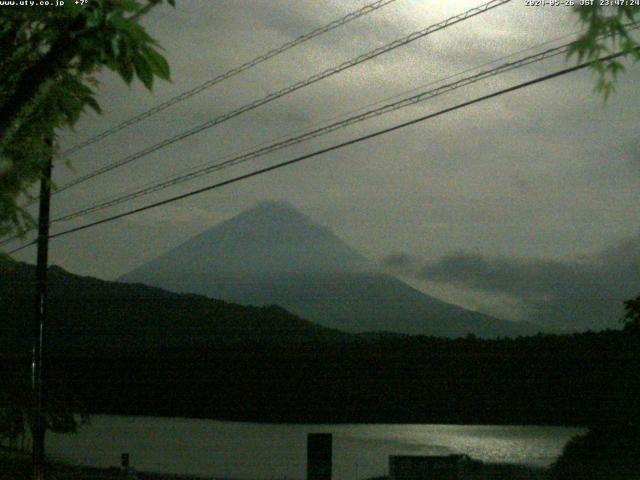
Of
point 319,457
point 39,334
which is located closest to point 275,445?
point 39,334

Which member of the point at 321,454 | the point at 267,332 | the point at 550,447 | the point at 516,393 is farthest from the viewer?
the point at 267,332

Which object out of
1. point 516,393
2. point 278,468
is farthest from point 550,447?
point 278,468

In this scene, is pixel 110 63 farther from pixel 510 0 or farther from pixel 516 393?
pixel 516 393

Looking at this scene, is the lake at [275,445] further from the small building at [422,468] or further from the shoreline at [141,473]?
the small building at [422,468]

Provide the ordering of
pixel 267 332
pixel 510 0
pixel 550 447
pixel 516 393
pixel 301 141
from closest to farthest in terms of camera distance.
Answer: pixel 510 0, pixel 301 141, pixel 550 447, pixel 516 393, pixel 267 332

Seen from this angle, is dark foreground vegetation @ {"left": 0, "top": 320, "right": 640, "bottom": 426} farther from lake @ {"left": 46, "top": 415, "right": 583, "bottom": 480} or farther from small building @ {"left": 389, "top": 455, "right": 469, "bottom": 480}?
small building @ {"left": 389, "top": 455, "right": 469, "bottom": 480}

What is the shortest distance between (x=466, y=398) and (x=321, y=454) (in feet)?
43.5

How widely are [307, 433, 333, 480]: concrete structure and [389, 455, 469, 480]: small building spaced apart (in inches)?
75.8

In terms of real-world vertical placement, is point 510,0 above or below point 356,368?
above

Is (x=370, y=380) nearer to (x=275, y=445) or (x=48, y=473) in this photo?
(x=275, y=445)

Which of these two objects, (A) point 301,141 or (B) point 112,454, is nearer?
(A) point 301,141

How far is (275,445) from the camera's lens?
37.4 m

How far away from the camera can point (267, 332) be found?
42594 mm

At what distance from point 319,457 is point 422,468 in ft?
9.04
